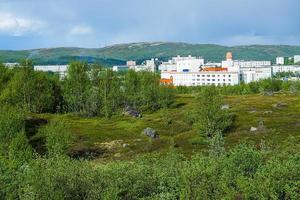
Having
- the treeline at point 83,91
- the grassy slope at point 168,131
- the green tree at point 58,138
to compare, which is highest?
the treeline at point 83,91

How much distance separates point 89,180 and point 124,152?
149 feet

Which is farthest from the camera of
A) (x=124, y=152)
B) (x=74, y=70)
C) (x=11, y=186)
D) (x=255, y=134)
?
(x=74, y=70)

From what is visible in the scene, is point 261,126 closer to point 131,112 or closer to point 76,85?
point 131,112

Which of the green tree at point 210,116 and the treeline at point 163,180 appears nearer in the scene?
the treeline at point 163,180

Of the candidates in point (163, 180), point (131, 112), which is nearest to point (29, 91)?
point (131, 112)

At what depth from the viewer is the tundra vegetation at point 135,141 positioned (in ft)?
136

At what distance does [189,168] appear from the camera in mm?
43531

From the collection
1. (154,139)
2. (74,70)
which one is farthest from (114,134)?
(74,70)

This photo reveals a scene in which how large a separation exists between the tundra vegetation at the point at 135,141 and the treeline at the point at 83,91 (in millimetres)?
285

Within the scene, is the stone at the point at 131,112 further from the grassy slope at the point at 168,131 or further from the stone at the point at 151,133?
the stone at the point at 151,133

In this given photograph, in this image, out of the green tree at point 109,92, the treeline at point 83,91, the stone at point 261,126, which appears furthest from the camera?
the green tree at point 109,92

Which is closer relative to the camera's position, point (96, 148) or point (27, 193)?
point (27, 193)

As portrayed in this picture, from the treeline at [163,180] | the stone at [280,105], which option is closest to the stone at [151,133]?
the stone at [280,105]

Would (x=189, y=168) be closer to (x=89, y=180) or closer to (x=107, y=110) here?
(x=89, y=180)
